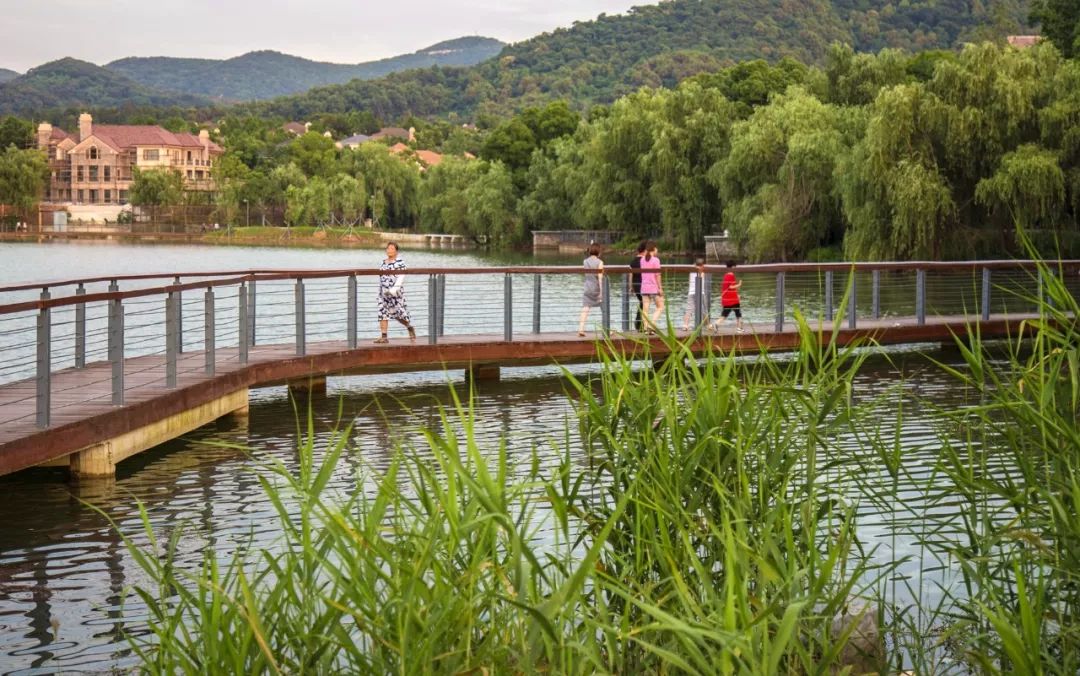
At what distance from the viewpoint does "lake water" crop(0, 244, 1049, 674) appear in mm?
6434

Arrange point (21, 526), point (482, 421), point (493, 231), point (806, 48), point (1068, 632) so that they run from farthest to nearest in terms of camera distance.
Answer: point (806, 48)
point (493, 231)
point (482, 421)
point (21, 526)
point (1068, 632)

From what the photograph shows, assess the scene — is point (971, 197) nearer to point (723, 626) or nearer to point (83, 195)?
point (723, 626)

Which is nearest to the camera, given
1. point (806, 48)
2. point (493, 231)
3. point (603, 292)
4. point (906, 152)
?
point (603, 292)

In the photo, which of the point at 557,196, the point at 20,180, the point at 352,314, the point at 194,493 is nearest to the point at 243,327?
the point at 352,314

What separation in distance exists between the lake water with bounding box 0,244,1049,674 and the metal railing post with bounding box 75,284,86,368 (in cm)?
112

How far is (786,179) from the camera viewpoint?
42.1 metres

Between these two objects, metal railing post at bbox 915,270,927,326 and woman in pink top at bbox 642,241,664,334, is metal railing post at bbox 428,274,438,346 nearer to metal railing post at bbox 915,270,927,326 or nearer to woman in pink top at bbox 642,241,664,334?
woman in pink top at bbox 642,241,664,334

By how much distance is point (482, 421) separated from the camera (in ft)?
43.5

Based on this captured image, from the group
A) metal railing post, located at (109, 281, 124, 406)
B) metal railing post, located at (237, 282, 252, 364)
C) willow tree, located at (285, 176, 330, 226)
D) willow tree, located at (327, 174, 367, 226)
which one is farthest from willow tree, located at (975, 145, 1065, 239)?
willow tree, located at (285, 176, 330, 226)

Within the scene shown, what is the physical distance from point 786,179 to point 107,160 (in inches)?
5426

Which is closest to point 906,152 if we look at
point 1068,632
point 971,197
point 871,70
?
point 971,197

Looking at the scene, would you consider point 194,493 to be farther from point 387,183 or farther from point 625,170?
point 387,183

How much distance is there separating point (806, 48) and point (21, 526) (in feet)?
612

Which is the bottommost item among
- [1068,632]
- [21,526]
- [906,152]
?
[21,526]
